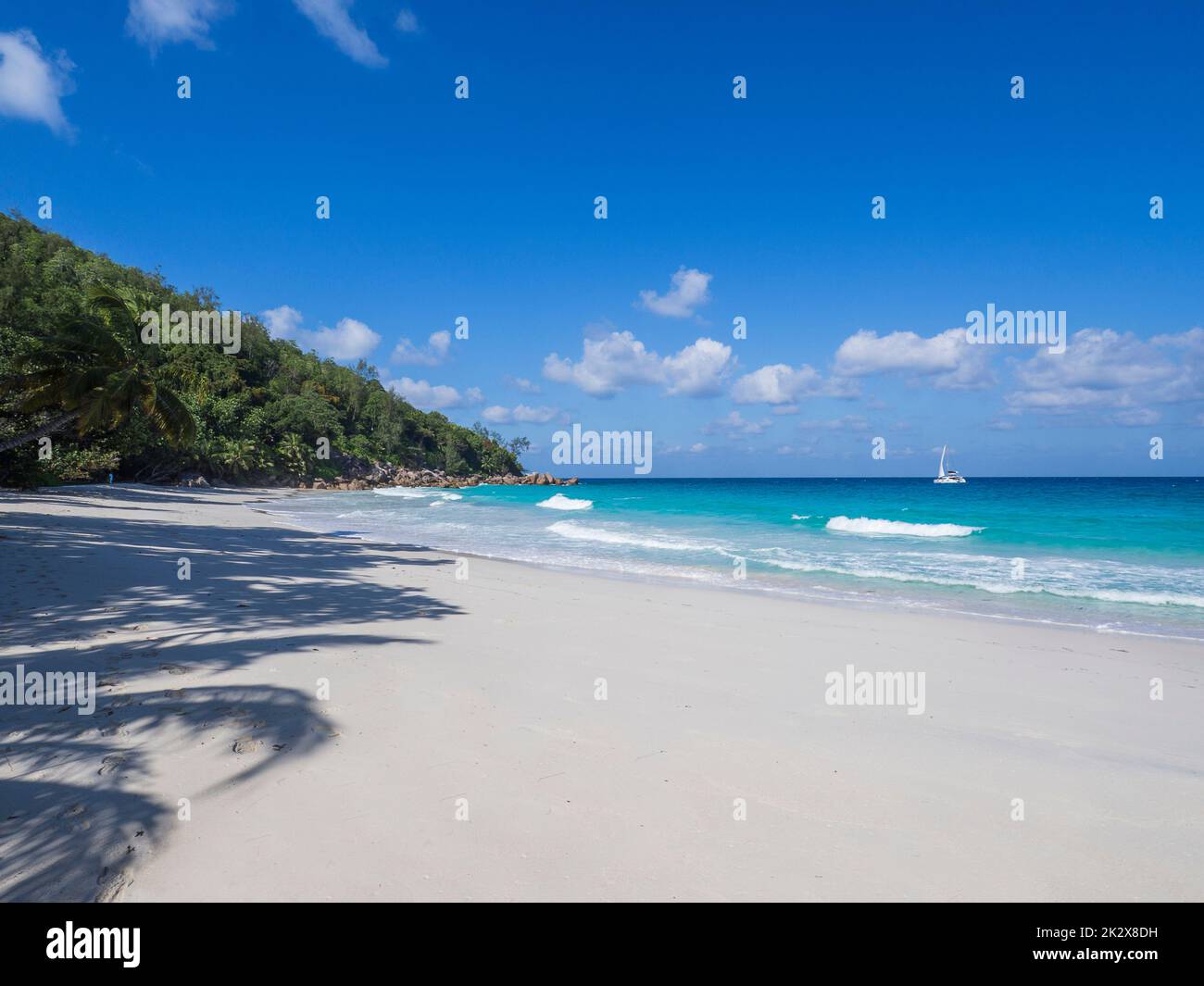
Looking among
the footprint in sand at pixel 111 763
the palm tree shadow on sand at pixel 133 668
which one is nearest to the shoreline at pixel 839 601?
the palm tree shadow on sand at pixel 133 668

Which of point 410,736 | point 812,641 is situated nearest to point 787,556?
point 812,641

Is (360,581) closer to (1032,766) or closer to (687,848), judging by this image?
(687,848)

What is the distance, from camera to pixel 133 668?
5086 mm

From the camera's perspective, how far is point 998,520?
3136cm

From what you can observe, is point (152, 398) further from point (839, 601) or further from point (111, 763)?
point (839, 601)

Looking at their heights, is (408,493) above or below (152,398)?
below

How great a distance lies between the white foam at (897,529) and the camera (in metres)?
25.6

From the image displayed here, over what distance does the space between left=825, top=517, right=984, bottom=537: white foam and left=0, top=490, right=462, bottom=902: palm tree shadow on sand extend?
2313cm

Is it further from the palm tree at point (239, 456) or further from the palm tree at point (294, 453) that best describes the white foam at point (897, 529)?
the palm tree at point (294, 453)

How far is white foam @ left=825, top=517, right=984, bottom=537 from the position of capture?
25.6 metres

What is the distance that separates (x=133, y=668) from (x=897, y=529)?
28.7 metres

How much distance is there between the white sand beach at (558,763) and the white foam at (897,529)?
18346 mm

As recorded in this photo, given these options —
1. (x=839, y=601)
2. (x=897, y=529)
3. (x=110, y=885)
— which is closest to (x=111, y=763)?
(x=110, y=885)

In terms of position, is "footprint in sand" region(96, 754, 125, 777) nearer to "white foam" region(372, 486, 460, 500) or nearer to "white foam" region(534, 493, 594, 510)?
"white foam" region(534, 493, 594, 510)
